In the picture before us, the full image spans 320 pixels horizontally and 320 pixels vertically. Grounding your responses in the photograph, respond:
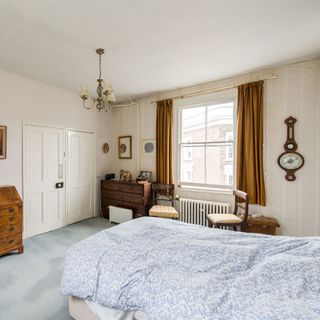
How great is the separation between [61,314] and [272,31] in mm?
3449

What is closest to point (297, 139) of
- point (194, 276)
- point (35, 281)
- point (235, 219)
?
point (235, 219)

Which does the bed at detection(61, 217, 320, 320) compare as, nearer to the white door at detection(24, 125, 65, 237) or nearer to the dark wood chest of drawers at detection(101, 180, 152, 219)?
the dark wood chest of drawers at detection(101, 180, 152, 219)

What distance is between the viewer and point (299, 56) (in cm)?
279

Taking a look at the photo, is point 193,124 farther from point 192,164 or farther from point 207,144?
point 192,164

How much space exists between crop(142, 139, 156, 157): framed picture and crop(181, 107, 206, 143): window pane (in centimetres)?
68

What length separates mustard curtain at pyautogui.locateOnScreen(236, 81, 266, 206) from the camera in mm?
3236

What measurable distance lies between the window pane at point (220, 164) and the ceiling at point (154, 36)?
1.23m

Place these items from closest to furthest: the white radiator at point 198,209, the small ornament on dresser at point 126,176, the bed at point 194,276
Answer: the bed at point 194,276 < the white radiator at point 198,209 < the small ornament on dresser at point 126,176

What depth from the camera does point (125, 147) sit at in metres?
4.98

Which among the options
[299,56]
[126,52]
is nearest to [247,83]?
[299,56]

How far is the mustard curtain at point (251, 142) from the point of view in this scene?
3236mm

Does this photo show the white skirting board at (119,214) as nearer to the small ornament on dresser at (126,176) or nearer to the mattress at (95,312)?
the small ornament on dresser at (126,176)

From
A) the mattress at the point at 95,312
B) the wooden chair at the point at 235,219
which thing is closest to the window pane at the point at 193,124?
the wooden chair at the point at 235,219

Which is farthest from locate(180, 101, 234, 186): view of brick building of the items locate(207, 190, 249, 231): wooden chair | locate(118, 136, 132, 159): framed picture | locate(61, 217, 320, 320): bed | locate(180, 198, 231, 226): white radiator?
locate(61, 217, 320, 320): bed
